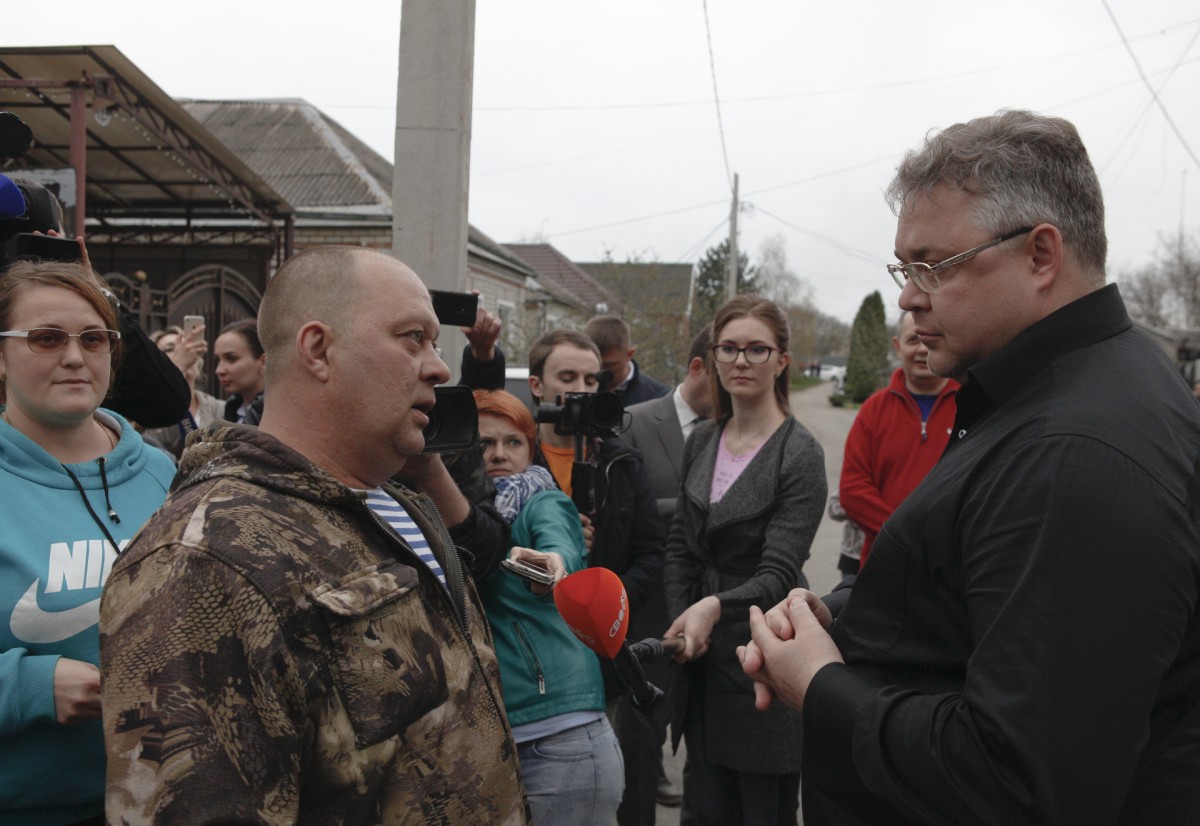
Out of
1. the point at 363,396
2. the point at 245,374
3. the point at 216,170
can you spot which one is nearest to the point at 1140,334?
the point at 363,396

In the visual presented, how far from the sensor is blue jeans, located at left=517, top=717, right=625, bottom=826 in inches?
99.7

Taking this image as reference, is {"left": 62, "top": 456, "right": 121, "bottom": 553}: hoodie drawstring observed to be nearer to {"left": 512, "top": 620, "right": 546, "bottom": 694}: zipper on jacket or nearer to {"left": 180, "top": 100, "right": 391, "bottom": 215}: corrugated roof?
{"left": 512, "top": 620, "right": 546, "bottom": 694}: zipper on jacket

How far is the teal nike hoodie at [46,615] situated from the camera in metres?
1.92

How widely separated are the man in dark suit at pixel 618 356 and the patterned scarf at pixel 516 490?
8.30 feet

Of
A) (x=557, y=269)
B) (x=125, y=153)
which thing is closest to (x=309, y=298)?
(x=125, y=153)

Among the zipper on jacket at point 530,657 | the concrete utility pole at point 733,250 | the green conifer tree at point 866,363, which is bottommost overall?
the zipper on jacket at point 530,657

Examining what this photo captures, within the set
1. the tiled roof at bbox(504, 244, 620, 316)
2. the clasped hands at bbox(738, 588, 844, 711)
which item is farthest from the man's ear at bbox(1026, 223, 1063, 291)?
the tiled roof at bbox(504, 244, 620, 316)

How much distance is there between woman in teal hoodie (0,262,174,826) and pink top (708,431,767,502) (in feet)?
6.23

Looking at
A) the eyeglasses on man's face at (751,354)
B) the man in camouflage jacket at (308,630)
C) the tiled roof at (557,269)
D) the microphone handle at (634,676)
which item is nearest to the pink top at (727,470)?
the eyeglasses on man's face at (751,354)

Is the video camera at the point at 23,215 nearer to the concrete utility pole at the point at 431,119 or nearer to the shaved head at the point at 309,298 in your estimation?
the shaved head at the point at 309,298

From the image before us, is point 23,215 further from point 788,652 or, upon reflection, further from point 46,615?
point 788,652

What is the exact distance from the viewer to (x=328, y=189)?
17.2 metres

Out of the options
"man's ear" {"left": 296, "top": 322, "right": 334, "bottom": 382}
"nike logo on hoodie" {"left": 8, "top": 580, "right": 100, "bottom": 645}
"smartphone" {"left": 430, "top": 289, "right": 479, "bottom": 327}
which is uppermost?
"smartphone" {"left": 430, "top": 289, "right": 479, "bottom": 327}

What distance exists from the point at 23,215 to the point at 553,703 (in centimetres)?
180
